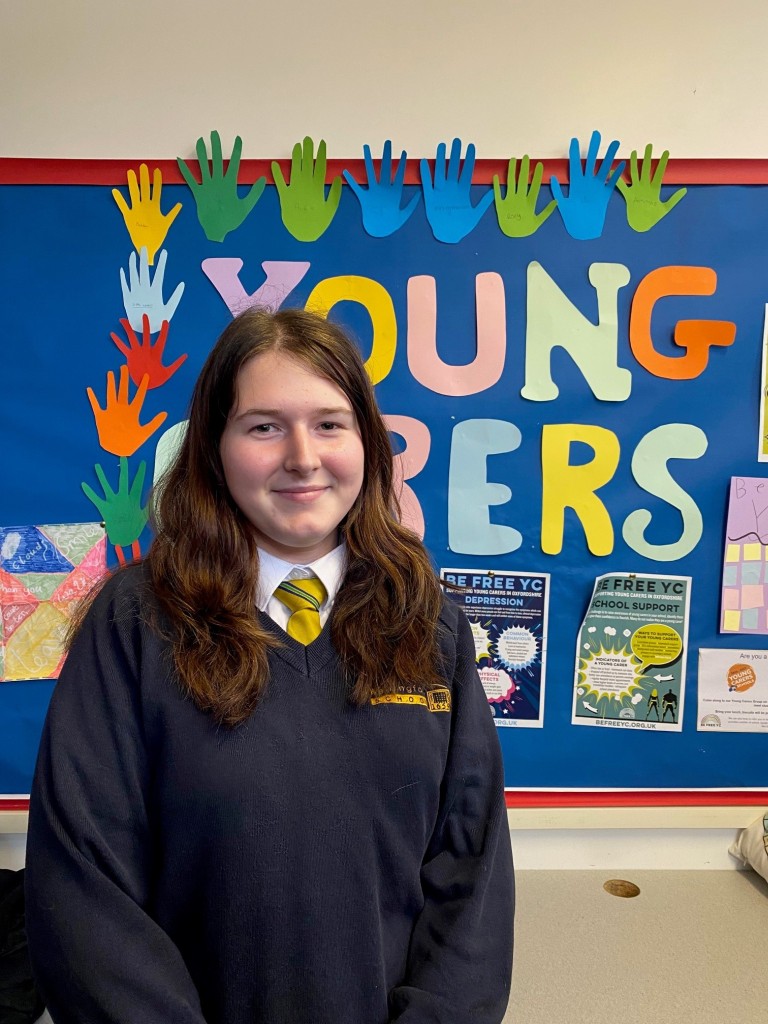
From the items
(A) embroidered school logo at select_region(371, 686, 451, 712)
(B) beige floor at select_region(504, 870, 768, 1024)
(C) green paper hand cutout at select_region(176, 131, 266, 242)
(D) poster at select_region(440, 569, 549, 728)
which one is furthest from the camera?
(D) poster at select_region(440, 569, 549, 728)

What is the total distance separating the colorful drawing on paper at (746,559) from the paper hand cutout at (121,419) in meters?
1.17

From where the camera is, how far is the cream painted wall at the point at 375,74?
149 cm

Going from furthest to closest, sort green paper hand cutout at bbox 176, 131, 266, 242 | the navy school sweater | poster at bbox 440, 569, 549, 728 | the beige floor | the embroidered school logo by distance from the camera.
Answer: poster at bbox 440, 569, 549, 728 → green paper hand cutout at bbox 176, 131, 266, 242 → the beige floor → the embroidered school logo → the navy school sweater

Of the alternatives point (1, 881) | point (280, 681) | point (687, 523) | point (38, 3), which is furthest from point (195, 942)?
point (38, 3)

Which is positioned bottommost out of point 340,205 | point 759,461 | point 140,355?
point 759,461

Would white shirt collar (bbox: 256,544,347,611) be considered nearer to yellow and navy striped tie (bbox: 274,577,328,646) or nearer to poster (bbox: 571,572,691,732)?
yellow and navy striped tie (bbox: 274,577,328,646)

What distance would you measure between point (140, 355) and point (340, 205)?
1.62ft

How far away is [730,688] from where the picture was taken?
1.62 m

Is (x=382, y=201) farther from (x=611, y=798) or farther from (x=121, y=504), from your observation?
(x=611, y=798)

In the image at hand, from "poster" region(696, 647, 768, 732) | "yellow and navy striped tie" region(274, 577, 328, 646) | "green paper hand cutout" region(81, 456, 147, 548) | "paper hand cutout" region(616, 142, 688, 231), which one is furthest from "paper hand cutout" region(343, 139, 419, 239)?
"poster" region(696, 647, 768, 732)

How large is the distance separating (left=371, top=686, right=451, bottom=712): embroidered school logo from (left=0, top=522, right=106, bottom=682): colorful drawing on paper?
36.7 inches

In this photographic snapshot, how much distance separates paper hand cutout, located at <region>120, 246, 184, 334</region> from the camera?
1516mm

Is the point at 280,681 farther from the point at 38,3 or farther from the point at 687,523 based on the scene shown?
the point at 38,3

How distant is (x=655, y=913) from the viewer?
1.52 m
